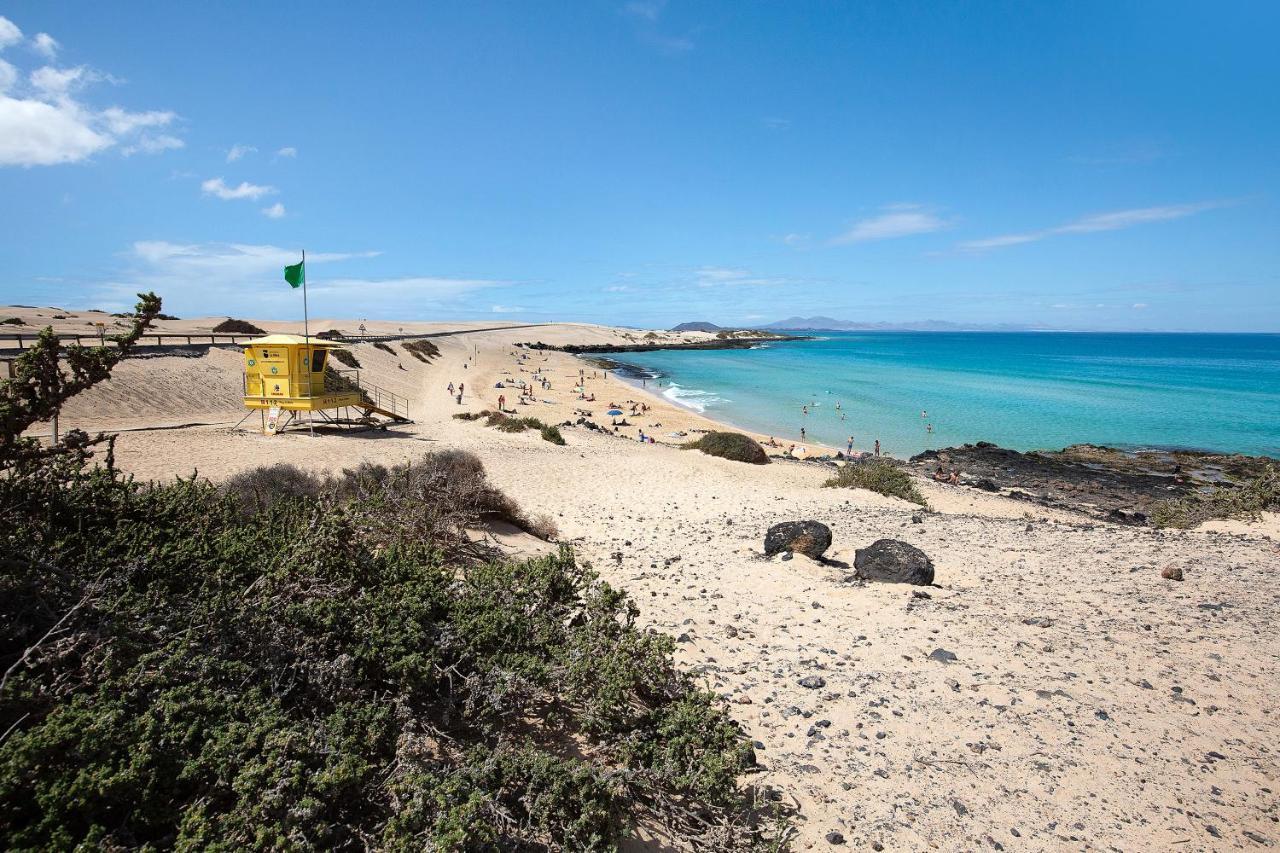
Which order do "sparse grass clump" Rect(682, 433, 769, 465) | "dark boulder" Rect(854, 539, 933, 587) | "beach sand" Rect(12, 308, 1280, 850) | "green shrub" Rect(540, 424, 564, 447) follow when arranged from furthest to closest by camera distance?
"green shrub" Rect(540, 424, 564, 447) < "sparse grass clump" Rect(682, 433, 769, 465) < "dark boulder" Rect(854, 539, 933, 587) < "beach sand" Rect(12, 308, 1280, 850)

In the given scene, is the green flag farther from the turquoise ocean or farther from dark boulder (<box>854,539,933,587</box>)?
the turquoise ocean

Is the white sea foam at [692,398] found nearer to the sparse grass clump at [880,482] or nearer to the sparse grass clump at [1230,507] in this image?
the sparse grass clump at [880,482]

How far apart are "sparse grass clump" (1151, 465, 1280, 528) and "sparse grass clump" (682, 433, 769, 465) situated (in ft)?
34.9

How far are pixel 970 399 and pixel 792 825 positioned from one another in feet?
171

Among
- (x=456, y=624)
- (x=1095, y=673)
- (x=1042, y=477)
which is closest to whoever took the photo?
(x=456, y=624)

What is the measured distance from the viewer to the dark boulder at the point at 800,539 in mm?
Answer: 9305

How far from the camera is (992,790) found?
4262 millimetres

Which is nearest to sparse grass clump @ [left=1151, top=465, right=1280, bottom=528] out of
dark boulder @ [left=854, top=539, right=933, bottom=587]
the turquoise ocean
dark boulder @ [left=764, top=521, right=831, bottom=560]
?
dark boulder @ [left=854, top=539, right=933, bottom=587]

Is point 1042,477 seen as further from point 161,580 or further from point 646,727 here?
point 161,580

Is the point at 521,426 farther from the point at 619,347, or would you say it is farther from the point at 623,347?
the point at 623,347

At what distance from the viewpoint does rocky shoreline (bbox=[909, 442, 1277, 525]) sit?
19.4m

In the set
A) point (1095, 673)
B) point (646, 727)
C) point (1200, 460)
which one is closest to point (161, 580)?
point (646, 727)

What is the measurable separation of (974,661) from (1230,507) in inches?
481

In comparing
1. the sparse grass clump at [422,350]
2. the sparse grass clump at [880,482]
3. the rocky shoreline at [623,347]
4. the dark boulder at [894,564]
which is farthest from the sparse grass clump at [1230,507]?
the rocky shoreline at [623,347]
